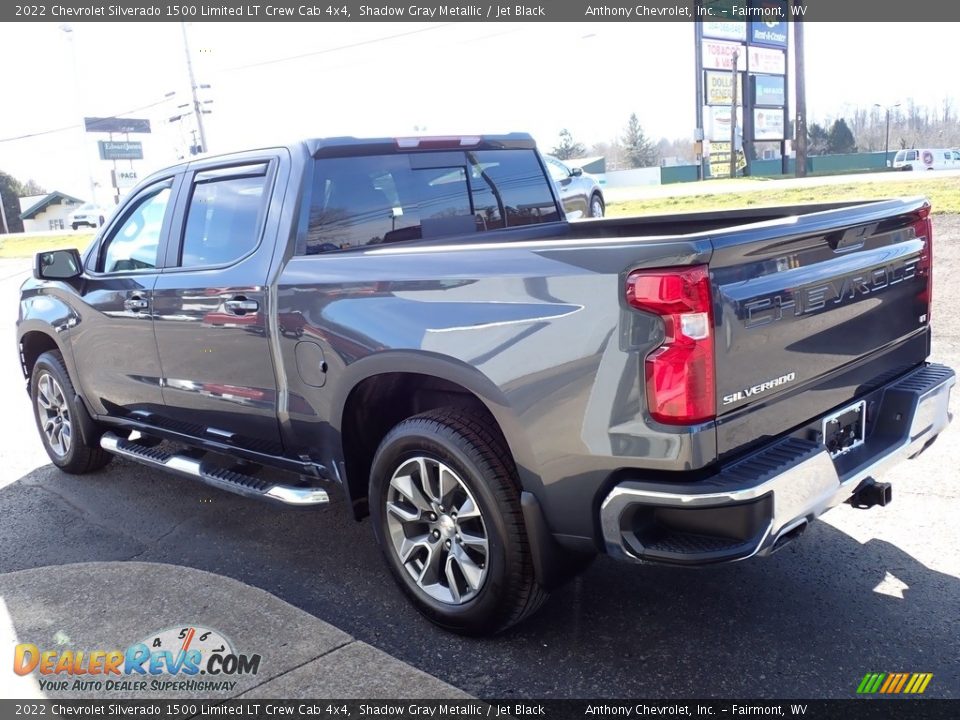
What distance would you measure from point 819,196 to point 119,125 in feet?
337

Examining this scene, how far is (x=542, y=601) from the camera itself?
3.24m

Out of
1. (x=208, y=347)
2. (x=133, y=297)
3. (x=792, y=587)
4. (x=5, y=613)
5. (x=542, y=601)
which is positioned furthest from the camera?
(x=133, y=297)

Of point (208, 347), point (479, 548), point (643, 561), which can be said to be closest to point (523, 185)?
point (208, 347)

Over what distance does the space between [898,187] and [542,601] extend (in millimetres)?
16283

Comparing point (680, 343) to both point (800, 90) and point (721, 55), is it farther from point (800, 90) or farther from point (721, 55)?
point (721, 55)

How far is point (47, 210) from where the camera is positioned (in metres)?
89.5

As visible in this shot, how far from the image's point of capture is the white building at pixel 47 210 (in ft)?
282

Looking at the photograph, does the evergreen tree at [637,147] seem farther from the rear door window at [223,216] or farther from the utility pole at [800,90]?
the rear door window at [223,216]

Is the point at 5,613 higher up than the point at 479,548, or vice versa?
the point at 479,548

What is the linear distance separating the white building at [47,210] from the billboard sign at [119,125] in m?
8.05

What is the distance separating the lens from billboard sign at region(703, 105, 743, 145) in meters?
53.0

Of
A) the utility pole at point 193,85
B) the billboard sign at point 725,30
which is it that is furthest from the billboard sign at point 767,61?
the utility pole at point 193,85

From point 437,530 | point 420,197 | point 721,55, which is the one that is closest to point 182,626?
point 437,530

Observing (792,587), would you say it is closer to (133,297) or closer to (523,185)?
(523,185)
